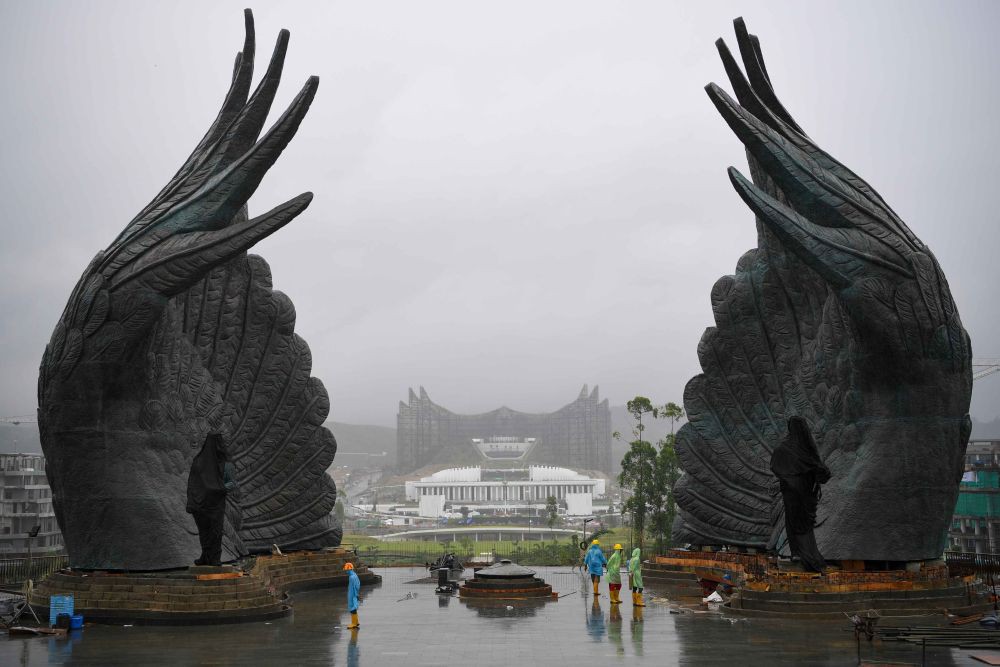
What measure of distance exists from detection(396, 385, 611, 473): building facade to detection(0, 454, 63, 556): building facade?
118m

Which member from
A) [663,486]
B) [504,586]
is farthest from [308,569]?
[663,486]

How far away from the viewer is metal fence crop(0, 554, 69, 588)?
21.5 m

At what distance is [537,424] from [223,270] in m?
151

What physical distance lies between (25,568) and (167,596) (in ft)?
28.9

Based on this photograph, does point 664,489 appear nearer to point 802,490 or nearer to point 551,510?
point 802,490

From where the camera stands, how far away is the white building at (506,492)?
108375 mm

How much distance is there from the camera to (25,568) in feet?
73.7

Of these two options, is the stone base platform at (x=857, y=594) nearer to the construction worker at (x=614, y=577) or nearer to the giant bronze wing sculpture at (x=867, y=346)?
the giant bronze wing sculpture at (x=867, y=346)

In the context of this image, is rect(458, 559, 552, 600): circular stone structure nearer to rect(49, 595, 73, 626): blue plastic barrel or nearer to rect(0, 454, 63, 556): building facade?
rect(49, 595, 73, 626): blue plastic barrel

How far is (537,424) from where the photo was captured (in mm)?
172375

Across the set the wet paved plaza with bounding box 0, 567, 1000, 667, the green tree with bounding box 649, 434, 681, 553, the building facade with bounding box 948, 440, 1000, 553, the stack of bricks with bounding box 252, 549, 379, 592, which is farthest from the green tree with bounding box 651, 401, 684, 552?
the wet paved plaza with bounding box 0, 567, 1000, 667

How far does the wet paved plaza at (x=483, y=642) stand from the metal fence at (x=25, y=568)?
305 inches

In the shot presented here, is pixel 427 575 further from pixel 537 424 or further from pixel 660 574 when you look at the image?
pixel 537 424

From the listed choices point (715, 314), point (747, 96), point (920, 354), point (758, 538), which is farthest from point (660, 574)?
point (747, 96)
